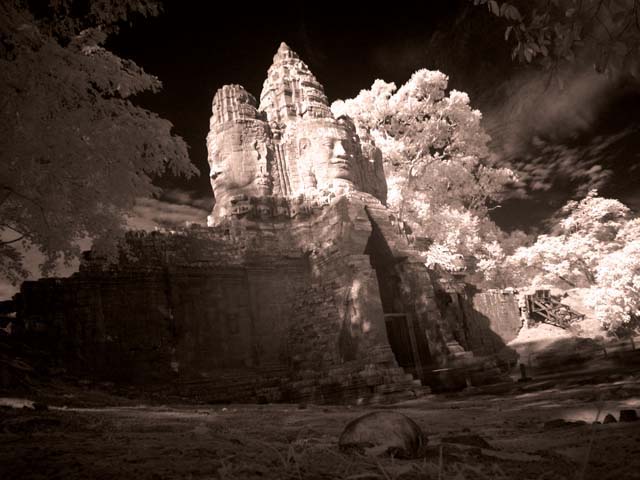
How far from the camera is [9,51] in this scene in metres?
7.30

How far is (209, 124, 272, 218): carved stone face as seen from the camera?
20.8 meters

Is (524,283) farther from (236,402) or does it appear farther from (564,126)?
(236,402)

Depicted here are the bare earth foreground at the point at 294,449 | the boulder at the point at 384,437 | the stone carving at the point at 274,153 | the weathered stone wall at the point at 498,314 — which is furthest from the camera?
the weathered stone wall at the point at 498,314

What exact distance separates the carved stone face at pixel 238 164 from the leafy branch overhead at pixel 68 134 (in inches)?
443

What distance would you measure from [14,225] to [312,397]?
8.17 meters

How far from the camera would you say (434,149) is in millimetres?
31359

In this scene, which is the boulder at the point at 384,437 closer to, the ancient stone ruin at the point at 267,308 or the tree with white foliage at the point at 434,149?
the ancient stone ruin at the point at 267,308

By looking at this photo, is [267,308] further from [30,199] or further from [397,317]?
[30,199]

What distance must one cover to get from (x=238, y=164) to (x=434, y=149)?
53.6 ft

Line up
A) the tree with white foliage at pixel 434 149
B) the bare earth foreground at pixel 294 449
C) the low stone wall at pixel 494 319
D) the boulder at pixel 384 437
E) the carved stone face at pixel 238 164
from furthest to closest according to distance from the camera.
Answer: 1. the tree with white foliage at pixel 434 149
2. the low stone wall at pixel 494 319
3. the carved stone face at pixel 238 164
4. the boulder at pixel 384 437
5. the bare earth foreground at pixel 294 449

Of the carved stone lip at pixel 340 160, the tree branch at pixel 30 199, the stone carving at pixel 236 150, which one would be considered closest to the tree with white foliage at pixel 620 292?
the carved stone lip at pixel 340 160

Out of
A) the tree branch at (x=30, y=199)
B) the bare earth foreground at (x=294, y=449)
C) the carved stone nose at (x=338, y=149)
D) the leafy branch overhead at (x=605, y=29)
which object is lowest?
the bare earth foreground at (x=294, y=449)

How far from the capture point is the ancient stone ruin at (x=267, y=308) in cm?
1231

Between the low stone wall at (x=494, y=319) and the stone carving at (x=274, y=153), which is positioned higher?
the stone carving at (x=274, y=153)
